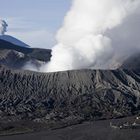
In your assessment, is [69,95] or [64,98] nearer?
[64,98]

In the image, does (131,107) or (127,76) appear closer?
(131,107)

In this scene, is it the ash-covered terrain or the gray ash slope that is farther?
the gray ash slope

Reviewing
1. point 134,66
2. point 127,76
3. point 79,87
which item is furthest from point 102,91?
point 134,66

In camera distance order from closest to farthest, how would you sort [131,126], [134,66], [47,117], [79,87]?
[131,126] < [47,117] < [79,87] < [134,66]

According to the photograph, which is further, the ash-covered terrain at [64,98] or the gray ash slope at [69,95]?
the gray ash slope at [69,95]

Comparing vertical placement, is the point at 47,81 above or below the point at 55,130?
above

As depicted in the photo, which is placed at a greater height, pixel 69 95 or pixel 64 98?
pixel 69 95

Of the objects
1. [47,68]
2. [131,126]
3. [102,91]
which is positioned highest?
[47,68]

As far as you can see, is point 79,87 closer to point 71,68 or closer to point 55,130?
point 71,68
